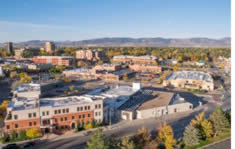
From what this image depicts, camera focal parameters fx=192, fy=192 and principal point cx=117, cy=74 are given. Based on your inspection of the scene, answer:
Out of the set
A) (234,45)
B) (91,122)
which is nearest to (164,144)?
(91,122)

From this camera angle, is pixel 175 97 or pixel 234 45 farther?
pixel 175 97

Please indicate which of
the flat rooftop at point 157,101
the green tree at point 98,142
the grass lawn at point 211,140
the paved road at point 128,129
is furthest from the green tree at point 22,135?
the grass lawn at point 211,140

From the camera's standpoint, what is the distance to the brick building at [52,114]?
24828 mm

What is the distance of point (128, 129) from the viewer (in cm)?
2817

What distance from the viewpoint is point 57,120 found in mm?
26438

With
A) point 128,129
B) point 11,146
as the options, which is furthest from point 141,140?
point 11,146

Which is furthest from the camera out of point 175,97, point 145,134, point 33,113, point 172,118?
point 175,97

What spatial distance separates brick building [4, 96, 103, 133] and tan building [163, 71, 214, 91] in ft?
109

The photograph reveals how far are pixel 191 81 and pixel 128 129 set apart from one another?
33050 mm

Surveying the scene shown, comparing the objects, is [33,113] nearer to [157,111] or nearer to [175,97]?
[157,111]

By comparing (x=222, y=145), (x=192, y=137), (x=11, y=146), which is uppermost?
(x=192, y=137)

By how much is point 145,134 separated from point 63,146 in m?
10.1

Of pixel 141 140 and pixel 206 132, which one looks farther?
pixel 206 132

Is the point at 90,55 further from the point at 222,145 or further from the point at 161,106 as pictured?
the point at 222,145
